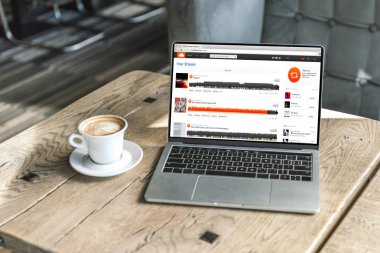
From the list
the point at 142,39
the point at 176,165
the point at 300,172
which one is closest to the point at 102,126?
the point at 176,165

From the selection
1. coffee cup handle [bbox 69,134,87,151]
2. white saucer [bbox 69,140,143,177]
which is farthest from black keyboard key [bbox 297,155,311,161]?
coffee cup handle [bbox 69,134,87,151]

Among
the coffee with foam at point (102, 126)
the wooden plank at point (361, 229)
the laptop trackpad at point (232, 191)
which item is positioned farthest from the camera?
the coffee with foam at point (102, 126)

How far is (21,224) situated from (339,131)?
0.73 m

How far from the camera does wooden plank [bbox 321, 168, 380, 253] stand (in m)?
0.98

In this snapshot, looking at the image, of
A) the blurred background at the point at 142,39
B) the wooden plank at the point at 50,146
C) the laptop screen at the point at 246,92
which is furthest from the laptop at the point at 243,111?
the blurred background at the point at 142,39

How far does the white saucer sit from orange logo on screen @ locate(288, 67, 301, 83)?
0.35 m

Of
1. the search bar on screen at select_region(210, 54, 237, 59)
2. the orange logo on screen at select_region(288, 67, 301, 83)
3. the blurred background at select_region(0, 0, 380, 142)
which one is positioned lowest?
the blurred background at select_region(0, 0, 380, 142)

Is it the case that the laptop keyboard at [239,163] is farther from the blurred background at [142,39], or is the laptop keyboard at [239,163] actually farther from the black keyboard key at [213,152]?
the blurred background at [142,39]

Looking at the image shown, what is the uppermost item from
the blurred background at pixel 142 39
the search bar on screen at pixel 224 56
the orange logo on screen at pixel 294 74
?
the search bar on screen at pixel 224 56

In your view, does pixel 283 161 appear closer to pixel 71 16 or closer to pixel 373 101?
pixel 373 101

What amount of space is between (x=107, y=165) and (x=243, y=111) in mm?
306

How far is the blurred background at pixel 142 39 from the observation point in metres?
2.03

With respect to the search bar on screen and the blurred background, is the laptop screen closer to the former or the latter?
the search bar on screen

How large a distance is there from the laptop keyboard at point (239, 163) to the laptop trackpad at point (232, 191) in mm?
25
